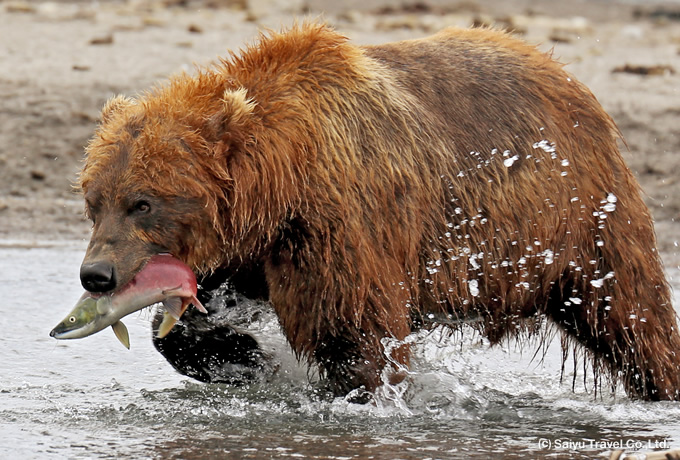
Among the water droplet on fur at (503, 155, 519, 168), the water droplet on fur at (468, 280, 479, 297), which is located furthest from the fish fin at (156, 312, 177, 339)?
the water droplet on fur at (503, 155, 519, 168)

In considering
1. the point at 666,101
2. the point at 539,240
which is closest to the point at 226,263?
the point at 539,240

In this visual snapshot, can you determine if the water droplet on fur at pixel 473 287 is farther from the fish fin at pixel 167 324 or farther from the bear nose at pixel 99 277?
the bear nose at pixel 99 277

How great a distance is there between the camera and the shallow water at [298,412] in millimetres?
4594

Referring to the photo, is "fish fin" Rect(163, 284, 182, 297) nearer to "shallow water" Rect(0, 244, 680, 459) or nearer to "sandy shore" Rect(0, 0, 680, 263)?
"shallow water" Rect(0, 244, 680, 459)

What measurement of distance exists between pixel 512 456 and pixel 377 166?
4.03ft

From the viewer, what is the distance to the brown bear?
4.51 metres

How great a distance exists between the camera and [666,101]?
11.1 metres

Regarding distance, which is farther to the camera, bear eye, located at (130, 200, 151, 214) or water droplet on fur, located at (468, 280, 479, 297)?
water droplet on fur, located at (468, 280, 479, 297)

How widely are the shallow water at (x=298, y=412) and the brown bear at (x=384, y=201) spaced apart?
0.20 meters

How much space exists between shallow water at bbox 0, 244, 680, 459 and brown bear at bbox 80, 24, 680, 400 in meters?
0.20

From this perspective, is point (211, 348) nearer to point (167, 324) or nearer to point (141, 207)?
point (167, 324)

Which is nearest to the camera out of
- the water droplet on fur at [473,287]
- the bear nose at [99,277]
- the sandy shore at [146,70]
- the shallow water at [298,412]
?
the bear nose at [99,277]

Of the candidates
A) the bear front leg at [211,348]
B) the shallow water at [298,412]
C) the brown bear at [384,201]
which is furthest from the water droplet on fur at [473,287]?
the bear front leg at [211,348]

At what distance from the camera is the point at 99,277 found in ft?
14.1
